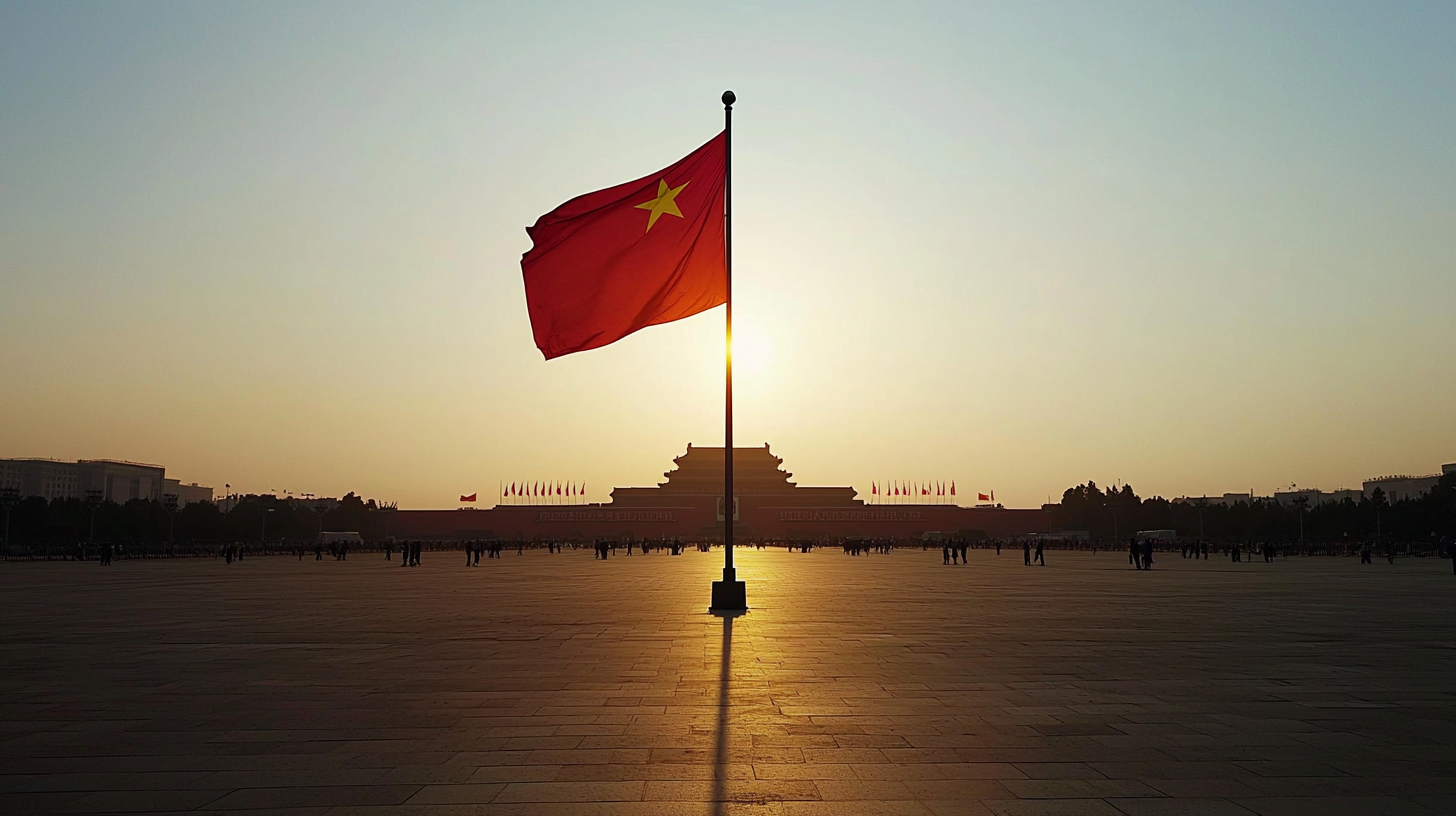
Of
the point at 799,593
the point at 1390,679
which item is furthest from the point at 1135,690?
the point at 799,593

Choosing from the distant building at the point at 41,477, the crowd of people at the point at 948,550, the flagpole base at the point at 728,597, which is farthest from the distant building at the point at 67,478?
the flagpole base at the point at 728,597

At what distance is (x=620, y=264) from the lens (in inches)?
580

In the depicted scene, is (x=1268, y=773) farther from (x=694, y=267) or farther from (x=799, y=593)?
(x=799, y=593)

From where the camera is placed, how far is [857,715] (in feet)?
24.9

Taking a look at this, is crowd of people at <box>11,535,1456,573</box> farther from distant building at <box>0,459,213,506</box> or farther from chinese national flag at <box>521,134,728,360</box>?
distant building at <box>0,459,213,506</box>

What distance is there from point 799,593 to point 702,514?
90230 millimetres

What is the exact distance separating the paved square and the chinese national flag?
13.7 ft

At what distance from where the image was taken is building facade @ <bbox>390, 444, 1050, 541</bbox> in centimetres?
11100

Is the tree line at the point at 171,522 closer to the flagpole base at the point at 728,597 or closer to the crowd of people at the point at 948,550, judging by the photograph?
the crowd of people at the point at 948,550

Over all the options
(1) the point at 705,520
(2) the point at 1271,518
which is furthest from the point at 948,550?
(1) the point at 705,520

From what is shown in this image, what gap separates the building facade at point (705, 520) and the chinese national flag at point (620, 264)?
9399 centimetres

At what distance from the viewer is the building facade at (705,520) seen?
111 meters

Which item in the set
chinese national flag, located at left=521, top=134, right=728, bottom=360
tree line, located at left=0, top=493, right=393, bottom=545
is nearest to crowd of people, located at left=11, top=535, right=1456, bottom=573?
tree line, located at left=0, top=493, right=393, bottom=545

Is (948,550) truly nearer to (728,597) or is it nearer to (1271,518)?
(728,597)
